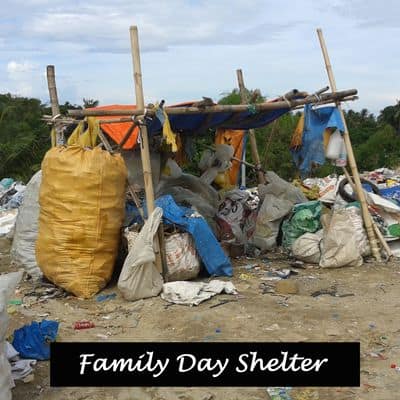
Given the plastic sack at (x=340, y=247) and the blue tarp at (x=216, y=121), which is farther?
the blue tarp at (x=216, y=121)

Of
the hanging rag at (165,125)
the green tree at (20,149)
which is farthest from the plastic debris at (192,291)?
the green tree at (20,149)

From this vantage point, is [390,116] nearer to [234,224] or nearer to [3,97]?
[3,97]

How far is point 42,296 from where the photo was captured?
5.10m

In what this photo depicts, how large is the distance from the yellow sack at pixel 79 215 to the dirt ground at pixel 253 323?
21cm

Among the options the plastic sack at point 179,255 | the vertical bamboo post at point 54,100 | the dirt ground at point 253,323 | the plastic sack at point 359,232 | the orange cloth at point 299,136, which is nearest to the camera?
the dirt ground at point 253,323

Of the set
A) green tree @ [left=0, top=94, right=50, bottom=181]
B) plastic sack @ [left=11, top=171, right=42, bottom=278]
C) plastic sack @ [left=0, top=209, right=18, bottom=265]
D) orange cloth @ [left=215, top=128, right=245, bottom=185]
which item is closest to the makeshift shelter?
orange cloth @ [left=215, top=128, right=245, bottom=185]

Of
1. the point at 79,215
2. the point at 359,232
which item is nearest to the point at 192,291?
the point at 79,215

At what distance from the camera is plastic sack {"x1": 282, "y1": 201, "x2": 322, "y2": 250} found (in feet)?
20.1

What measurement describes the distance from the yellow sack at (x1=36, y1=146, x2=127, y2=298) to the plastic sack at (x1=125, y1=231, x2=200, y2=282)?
0.34 m

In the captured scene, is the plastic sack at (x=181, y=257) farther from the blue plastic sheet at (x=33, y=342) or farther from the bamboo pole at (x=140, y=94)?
the blue plastic sheet at (x=33, y=342)

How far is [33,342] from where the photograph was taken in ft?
12.1

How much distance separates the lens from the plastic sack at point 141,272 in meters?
4.75

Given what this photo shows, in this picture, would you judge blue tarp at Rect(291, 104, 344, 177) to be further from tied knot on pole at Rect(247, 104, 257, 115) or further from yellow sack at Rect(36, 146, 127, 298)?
yellow sack at Rect(36, 146, 127, 298)

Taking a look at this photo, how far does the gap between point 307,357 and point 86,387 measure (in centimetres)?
128
